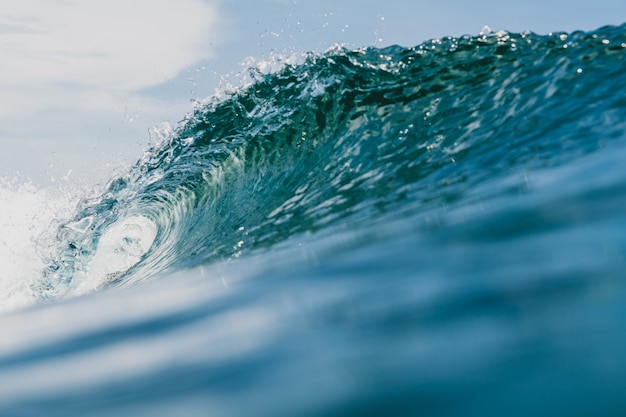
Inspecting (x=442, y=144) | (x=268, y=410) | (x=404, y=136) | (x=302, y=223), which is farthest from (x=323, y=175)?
(x=268, y=410)

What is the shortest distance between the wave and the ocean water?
35 mm

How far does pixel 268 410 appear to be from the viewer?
47.3 inches

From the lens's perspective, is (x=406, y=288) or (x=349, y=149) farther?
(x=349, y=149)

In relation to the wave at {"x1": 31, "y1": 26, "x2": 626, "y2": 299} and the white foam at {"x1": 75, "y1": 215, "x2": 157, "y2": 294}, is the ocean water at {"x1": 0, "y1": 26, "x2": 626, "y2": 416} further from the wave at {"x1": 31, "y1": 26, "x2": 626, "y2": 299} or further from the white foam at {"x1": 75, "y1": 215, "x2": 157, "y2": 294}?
the white foam at {"x1": 75, "y1": 215, "x2": 157, "y2": 294}

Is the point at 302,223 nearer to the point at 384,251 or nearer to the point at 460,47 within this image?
the point at 384,251

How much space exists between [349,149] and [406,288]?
4.25 m

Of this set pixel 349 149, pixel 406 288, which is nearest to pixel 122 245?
pixel 349 149

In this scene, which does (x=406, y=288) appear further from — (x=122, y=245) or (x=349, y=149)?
(x=122, y=245)


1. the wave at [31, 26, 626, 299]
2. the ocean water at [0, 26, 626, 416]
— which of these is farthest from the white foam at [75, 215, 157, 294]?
the ocean water at [0, 26, 626, 416]

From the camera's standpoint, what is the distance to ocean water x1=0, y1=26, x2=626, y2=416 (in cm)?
122

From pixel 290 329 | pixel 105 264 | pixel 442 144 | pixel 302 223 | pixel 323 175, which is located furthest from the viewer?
pixel 105 264

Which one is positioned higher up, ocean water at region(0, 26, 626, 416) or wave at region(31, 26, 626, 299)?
wave at region(31, 26, 626, 299)

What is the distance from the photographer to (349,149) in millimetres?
6043

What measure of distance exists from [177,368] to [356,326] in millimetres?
425
